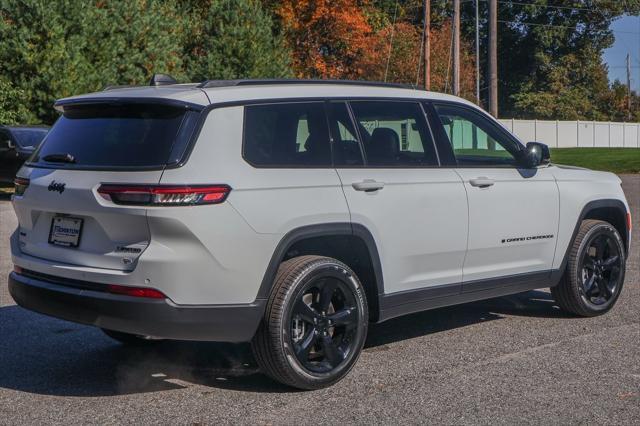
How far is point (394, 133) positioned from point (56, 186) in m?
2.27

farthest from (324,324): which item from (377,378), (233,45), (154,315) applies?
(233,45)

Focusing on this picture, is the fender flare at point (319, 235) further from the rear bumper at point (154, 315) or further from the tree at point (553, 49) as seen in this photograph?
the tree at point (553, 49)

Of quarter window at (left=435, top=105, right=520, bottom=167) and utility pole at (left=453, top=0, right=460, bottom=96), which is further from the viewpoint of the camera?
utility pole at (left=453, top=0, right=460, bottom=96)

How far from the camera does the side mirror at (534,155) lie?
23.8 feet

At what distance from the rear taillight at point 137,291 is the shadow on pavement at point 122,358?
785 millimetres

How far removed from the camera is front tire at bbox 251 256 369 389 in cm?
552

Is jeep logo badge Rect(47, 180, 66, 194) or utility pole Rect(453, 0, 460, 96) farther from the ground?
utility pole Rect(453, 0, 460, 96)

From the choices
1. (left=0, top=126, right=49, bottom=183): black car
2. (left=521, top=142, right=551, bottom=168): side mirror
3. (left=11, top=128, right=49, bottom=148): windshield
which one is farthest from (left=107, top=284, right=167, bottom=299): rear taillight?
(left=11, top=128, right=49, bottom=148): windshield

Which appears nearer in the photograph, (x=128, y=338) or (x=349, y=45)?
(x=128, y=338)

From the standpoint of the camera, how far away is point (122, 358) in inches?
259

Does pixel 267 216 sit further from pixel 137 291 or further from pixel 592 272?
pixel 592 272

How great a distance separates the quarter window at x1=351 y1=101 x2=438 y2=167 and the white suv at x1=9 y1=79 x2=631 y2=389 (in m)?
0.01

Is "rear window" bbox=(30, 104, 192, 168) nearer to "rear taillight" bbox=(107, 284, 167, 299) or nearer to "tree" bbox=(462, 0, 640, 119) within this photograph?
"rear taillight" bbox=(107, 284, 167, 299)

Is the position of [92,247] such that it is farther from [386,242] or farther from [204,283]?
[386,242]
